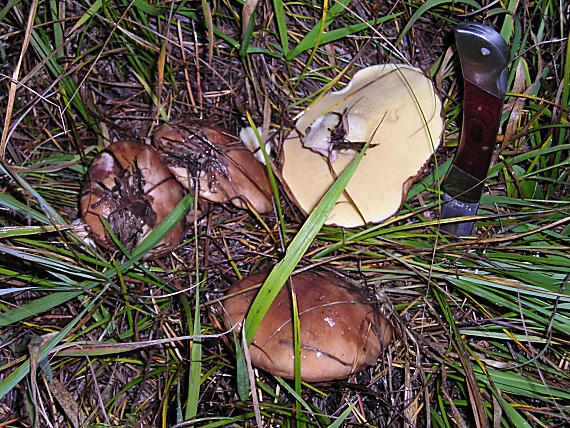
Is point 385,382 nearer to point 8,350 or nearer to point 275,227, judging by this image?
point 275,227

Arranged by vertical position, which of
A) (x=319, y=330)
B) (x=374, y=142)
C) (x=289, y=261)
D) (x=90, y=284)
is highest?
(x=374, y=142)

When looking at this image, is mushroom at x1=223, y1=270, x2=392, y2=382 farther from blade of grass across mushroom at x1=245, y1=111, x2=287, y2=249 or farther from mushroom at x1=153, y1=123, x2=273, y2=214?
mushroom at x1=153, y1=123, x2=273, y2=214

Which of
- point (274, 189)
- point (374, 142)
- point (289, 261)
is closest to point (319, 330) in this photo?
point (289, 261)

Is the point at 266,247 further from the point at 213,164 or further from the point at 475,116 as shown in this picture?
the point at 475,116

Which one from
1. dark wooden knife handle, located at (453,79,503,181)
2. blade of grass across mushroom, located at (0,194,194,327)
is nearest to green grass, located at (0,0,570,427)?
blade of grass across mushroom, located at (0,194,194,327)

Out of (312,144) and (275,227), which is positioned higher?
(312,144)

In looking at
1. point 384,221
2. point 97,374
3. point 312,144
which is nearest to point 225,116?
point 312,144
